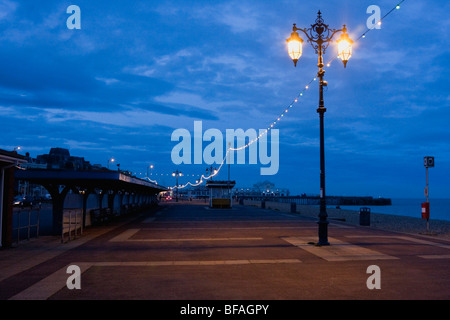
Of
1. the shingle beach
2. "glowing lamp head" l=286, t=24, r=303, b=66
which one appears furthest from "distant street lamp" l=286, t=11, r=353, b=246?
the shingle beach

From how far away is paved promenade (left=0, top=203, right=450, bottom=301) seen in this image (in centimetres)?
738

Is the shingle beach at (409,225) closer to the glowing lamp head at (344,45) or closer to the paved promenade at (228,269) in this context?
the paved promenade at (228,269)

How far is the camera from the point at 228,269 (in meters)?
9.73

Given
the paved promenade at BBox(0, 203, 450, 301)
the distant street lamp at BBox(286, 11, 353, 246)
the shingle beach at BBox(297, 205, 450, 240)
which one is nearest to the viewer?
the paved promenade at BBox(0, 203, 450, 301)

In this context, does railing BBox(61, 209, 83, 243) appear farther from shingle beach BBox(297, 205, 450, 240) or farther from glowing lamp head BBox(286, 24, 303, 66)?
shingle beach BBox(297, 205, 450, 240)

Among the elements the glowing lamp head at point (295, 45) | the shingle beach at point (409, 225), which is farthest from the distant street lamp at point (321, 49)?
the shingle beach at point (409, 225)

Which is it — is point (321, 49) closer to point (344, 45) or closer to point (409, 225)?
point (344, 45)

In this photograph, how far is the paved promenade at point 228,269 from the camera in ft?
24.2

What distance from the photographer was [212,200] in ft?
151

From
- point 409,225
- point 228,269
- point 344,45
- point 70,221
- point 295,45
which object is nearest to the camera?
point 228,269

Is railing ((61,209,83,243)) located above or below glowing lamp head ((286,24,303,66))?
below

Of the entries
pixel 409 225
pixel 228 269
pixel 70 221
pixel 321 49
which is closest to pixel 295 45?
pixel 321 49
